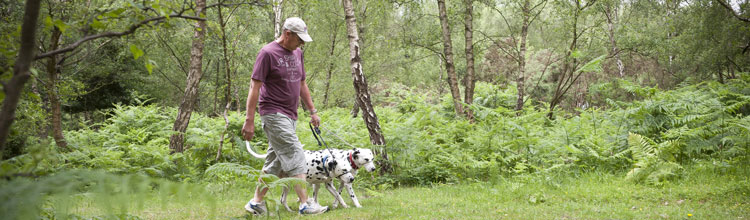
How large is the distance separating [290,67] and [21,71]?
13.1 feet

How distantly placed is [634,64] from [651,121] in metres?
27.0

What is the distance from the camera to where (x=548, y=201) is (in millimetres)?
6340

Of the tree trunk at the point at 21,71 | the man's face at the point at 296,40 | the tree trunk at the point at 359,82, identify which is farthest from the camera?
the tree trunk at the point at 359,82

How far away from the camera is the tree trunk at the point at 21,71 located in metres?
1.47

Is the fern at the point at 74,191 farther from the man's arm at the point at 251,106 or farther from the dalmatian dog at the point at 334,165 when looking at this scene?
the dalmatian dog at the point at 334,165

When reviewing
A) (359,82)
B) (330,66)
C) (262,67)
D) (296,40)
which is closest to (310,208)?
(262,67)

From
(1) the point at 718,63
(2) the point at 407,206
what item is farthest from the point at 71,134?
(1) the point at 718,63

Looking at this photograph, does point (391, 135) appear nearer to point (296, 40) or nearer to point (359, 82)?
point (359, 82)

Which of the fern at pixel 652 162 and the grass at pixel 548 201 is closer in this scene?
the grass at pixel 548 201

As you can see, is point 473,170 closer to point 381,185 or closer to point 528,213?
point 381,185

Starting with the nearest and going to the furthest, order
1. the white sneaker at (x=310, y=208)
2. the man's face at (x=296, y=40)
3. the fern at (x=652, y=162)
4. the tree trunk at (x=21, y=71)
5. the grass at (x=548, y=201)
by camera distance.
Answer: the tree trunk at (x=21, y=71) < the man's face at (x=296, y=40) < the grass at (x=548, y=201) < the white sneaker at (x=310, y=208) < the fern at (x=652, y=162)

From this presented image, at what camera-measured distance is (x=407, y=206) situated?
6.16m

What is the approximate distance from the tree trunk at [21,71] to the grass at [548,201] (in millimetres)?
3524

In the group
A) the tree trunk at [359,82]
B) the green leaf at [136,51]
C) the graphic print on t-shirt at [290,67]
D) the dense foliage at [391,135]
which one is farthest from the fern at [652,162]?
the green leaf at [136,51]
